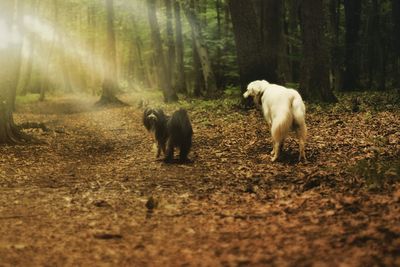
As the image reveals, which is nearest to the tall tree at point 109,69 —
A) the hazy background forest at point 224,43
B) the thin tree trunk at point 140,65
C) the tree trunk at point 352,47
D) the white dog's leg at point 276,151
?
the hazy background forest at point 224,43

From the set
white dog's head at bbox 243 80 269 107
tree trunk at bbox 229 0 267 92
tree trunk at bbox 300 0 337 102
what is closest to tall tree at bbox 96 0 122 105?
tree trunk at bbox 229 0 267 92

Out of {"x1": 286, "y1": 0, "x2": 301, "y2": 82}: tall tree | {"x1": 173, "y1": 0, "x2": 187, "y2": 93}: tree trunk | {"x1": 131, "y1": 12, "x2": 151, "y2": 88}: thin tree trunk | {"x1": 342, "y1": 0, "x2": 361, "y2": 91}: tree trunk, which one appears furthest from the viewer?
{"x1": 131, "y1": 12, "x2": 151, "y2": 88}: thin tree trunk

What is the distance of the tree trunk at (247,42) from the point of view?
15.4m

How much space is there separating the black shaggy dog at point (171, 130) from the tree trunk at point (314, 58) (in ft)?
24.5

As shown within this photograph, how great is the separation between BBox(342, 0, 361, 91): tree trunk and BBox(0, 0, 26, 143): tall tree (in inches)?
644

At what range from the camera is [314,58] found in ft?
50.5

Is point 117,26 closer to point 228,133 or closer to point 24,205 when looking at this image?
point 228,133

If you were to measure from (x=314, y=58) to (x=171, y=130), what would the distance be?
26.3ft

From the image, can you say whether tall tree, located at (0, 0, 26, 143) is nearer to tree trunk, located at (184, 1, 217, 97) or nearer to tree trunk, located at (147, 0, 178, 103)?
tree trunk, located at (147, 0, 178, 103)

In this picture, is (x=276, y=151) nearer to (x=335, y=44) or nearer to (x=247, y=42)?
(x=247, y=42)

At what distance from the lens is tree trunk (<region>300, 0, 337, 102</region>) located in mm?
15344

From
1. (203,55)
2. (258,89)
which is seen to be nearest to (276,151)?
(258,89)

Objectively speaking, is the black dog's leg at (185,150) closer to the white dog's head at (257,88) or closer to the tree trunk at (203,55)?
the white dog's head at (257,88)

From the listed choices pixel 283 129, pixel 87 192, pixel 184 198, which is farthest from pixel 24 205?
pixel 283 129
